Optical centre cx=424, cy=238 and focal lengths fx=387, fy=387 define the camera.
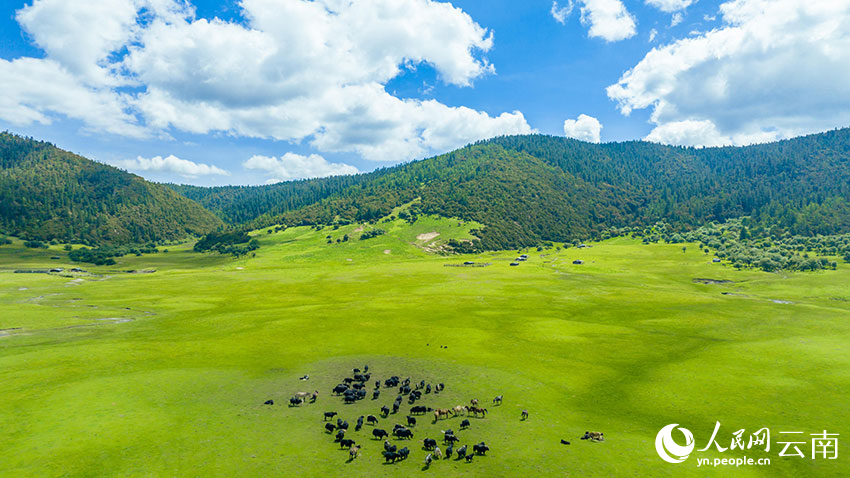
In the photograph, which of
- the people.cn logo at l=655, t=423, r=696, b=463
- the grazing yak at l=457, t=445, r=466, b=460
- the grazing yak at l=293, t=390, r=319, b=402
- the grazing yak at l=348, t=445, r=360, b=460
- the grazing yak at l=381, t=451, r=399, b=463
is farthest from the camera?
the grazing yak at l=293, t=390, r=319, b=402

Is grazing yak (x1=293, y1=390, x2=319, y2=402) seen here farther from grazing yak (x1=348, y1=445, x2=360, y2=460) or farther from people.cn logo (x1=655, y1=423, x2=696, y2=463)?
people.cn logo (x1=655, y1=423, x2=696, y2=463)

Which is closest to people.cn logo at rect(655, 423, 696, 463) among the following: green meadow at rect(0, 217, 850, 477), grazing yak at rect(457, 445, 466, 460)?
green meadow at rect(0, 217, 850, 477)

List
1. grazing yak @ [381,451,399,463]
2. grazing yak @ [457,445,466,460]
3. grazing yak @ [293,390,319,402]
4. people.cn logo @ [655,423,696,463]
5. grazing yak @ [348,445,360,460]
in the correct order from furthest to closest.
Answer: grazing yak @ [293,390,319,402], people.cn logo @ [655,423,696,463], grazing yak @ [457,445,466,460], grazing yak @ [348,445,360,460], grazing yak @ [381,451,399,463]

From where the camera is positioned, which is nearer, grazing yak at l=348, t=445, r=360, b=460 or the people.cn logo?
grazing yak at l=348, t=445, r=360, b=460

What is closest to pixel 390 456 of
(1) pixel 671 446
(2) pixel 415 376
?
(2) pixel 415 376

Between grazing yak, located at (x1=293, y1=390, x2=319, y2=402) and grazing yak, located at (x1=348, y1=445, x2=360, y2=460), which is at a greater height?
grazing yak, located at (x1=348, y1=445, x2=360, y2=460)

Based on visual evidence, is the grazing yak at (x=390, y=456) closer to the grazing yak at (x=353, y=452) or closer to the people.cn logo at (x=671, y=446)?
the grazing yak at (x=353, y=452)

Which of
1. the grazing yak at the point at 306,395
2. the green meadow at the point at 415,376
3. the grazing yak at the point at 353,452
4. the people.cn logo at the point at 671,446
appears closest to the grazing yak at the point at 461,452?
the green meadow at the point at 415,376
